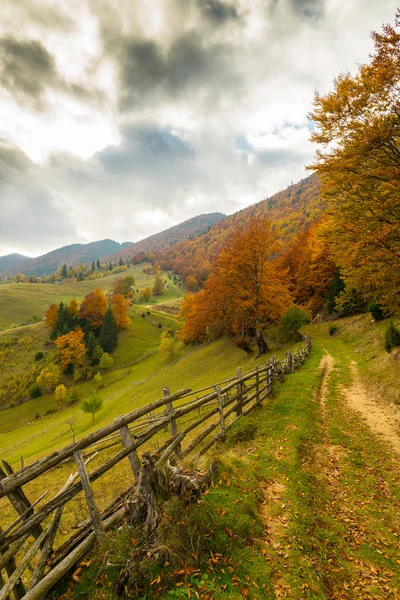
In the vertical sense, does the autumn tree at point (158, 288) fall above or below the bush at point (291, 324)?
above

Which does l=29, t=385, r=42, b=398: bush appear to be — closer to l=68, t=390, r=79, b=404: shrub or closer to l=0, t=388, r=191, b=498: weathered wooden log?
l=68, t=390, r=79, b=404: shrub

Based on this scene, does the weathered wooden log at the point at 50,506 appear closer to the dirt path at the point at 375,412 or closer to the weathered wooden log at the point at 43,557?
the weathered wooden log at the point at 43,557

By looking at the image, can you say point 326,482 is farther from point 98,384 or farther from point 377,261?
point 98,384

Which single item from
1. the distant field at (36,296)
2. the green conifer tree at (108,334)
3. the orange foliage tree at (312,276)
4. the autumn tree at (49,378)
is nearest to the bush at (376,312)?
the orange foliage tree at (312,276)

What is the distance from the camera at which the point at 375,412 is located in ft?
40.5

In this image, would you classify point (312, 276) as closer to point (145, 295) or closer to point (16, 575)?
point (16, 575)

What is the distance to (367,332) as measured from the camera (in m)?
27.0

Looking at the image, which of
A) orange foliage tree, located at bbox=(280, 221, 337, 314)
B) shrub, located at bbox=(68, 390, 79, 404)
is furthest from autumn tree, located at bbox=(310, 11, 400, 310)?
shrub, located at bbox=(68, 390, 79, 404)

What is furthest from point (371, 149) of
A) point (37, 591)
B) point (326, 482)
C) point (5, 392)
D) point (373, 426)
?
point (5, 392)

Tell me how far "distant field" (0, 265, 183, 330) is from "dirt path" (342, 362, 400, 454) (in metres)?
130

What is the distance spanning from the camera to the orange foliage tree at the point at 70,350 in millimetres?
70625

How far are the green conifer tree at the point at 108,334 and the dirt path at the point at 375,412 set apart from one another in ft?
235

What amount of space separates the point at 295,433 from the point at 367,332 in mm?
22048

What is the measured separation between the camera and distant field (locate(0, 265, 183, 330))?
121 meters
